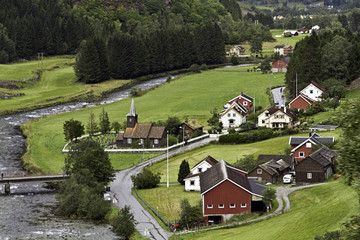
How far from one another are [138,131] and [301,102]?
104ft

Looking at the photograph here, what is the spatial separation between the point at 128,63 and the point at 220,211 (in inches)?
4590

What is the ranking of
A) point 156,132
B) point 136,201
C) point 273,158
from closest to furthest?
point 136,201 < point 273,158 < point 156,132

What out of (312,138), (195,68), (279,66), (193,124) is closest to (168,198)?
(312,138)

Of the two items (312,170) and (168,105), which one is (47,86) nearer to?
(168,105)

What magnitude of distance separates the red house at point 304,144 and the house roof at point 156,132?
83.6 feet

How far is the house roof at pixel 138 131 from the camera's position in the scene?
341 ft

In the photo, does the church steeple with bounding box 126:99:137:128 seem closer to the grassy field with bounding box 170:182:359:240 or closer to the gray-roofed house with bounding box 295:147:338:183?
the gray-roofed house with bounding box 295:147:338:183

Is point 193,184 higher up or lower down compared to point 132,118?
lower down

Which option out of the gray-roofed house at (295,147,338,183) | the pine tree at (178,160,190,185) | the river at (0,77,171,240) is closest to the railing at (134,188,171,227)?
the river at (0,77,171,240)

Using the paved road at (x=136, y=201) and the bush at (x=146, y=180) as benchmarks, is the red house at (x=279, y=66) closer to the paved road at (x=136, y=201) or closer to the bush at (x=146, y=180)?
the paved road at (x=136, y=201)

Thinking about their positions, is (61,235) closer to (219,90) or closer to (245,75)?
(219,90)

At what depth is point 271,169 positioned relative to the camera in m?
76.6

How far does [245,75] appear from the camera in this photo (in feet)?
562

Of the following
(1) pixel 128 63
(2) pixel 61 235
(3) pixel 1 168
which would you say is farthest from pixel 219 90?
(2) pixel 61 235
